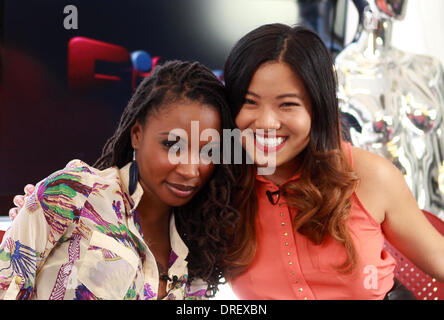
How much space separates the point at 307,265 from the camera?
121 centimetres

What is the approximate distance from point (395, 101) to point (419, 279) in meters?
0.97

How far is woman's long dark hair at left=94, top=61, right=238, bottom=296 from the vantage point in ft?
3.67

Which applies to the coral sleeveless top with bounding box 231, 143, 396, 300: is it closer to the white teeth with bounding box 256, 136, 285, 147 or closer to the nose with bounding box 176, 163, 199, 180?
the white teeth with bounding box 256, 136, 285, 147

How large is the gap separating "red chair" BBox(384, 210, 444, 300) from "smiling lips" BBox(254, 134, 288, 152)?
21.7 inches

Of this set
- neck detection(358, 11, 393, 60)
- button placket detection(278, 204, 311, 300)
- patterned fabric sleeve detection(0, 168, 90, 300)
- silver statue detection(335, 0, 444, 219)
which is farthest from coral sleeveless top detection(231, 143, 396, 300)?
neck detection(358, 11, 393, 60)

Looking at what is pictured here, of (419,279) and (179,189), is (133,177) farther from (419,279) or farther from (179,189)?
(419,279)

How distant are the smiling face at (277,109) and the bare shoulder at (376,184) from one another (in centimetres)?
18

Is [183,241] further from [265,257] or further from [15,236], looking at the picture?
[15,236]

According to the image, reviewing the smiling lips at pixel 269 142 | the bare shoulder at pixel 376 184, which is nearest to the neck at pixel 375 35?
the bare shoulder at pixel 376 184

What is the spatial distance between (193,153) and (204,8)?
54.4 inches

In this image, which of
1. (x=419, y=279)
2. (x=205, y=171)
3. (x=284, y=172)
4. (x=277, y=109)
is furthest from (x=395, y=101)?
(x=205, y=171)
